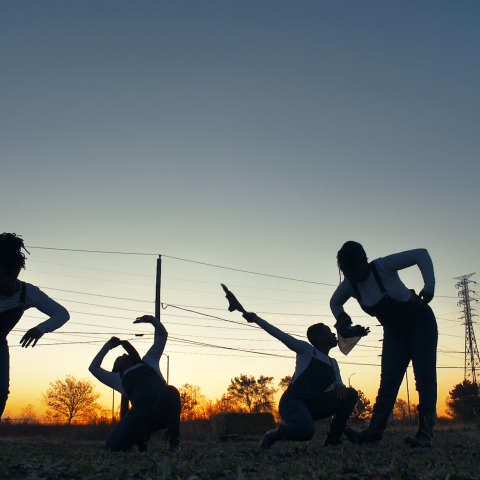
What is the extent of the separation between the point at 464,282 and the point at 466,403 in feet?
64.5

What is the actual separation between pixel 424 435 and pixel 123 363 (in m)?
3.38

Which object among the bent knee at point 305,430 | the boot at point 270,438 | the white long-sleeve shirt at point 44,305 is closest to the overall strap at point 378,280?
the bent knee at point 305,430

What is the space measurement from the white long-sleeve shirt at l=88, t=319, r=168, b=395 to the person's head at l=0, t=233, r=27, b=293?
Answer: 147 centimetres

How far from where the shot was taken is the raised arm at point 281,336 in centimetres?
509

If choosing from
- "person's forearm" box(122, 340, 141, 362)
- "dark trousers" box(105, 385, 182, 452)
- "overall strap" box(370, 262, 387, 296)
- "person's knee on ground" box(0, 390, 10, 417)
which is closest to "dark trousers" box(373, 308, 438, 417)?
"overall strap" box(370, 262, 387, 296)

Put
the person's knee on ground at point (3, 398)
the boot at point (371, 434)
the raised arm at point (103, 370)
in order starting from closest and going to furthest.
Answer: the person's knee on ground at point (3, 398) < the boot at point (371, 434) < the raised arm at point (103, 370)

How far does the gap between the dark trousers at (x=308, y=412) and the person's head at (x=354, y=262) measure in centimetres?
130

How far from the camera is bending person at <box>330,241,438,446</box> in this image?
207 inches

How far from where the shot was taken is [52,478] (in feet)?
9.57

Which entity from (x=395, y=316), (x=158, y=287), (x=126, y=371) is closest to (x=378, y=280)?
(x=395, y=316)

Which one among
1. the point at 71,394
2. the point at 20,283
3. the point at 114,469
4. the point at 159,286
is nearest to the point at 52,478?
the point at 114,469

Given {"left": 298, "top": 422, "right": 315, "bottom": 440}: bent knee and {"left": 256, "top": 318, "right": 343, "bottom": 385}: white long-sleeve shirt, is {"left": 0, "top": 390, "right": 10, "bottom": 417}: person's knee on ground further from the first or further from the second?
{"left": 298, "top": 422, "right": 315, "bottom": 440}: bent knee

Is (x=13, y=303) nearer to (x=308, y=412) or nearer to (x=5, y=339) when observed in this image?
(x=5, y=339)

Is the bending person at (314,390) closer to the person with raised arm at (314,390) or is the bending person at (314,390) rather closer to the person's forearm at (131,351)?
the person with raised arm at (314,390)
